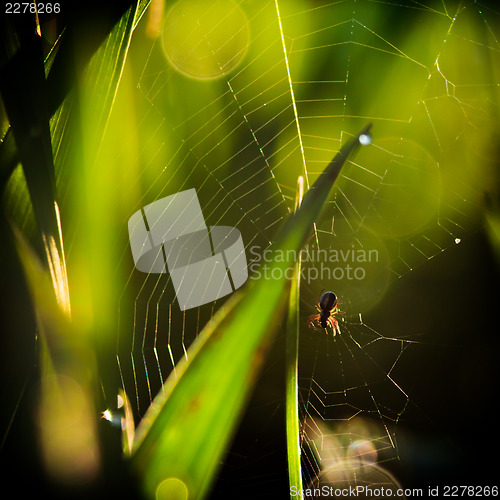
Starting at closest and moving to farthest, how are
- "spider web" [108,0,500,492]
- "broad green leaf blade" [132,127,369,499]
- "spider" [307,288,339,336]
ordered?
"broad green leaf blade" [132,127,369,499] → "spider web" [108,0,500,492] → "spider" [307,288,339,336]

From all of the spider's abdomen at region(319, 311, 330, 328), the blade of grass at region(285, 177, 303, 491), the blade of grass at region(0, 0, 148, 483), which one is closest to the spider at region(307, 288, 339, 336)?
the spider's abdomen at region(319, 311, 330, 328)

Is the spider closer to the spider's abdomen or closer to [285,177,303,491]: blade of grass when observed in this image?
the spider's abdomen

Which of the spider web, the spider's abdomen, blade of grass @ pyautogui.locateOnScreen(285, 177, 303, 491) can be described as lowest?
blade of grass @ pyautogui.locateOnScreen(285, 177, 303, 491)

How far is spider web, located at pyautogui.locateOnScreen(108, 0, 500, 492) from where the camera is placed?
1.07m

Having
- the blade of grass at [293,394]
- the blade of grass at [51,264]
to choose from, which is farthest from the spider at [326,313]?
the blade of grass at [51,264]

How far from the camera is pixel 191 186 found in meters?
1.29

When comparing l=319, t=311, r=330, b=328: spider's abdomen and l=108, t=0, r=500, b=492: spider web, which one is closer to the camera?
l=108, t=0, r=500, b=492: spider web

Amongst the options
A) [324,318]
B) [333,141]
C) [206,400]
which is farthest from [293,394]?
[324,318]

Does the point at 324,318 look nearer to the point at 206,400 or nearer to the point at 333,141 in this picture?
the point at 333,141

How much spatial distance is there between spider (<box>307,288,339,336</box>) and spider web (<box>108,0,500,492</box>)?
84 millimetres

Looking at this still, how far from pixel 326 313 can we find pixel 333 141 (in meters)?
1.09

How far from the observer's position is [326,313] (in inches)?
87.5

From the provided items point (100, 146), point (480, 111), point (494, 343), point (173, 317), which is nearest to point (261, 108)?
point (480, 111)

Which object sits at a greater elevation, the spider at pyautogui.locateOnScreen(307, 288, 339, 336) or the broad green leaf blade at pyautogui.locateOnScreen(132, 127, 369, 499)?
the spider at pyautogui.locateOnScreen(307, 288, 339, 336)
